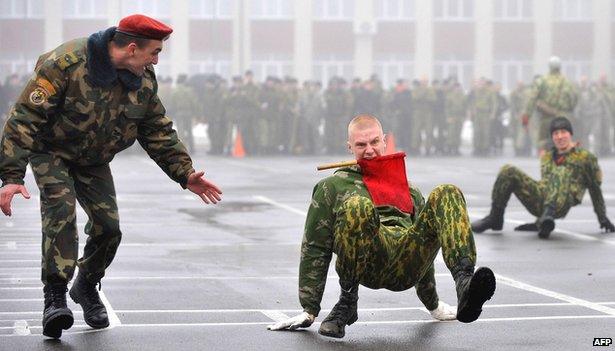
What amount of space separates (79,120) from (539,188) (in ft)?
26.2

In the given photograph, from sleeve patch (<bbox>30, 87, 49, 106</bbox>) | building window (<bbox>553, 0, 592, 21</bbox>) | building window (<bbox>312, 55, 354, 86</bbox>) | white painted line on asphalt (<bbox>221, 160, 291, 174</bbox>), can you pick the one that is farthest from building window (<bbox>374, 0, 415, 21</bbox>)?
sleeve patch (<bbox>30, 87, 49, 106</bbox>)

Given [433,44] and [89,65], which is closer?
[89,65]

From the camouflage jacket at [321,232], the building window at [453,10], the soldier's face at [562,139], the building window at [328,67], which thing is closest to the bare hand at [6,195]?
the camouflage jacket at [321,232]

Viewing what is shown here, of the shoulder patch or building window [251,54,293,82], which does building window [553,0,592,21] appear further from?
the shoulder patch

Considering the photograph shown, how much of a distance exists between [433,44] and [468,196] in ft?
171

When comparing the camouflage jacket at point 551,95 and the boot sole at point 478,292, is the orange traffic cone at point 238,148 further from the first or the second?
the boot sole at point 478,292

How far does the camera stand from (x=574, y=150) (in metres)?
16.0

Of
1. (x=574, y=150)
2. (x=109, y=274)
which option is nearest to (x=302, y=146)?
(x=574, y=150)

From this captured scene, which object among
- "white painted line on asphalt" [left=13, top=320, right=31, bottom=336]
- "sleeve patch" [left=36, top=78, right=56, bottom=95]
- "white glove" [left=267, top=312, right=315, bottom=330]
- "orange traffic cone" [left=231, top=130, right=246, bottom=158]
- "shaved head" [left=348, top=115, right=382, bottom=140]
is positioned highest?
"sleeve patch" [left=36, top=78, right=56, bottom=95]

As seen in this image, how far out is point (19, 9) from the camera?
72.1 meters

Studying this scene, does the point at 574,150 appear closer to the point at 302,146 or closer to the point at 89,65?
the point at 89,65

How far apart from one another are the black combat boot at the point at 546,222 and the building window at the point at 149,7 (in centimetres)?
5651

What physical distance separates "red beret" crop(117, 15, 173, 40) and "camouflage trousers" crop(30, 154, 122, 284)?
80 centimetres

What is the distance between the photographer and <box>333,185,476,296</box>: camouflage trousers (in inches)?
317
